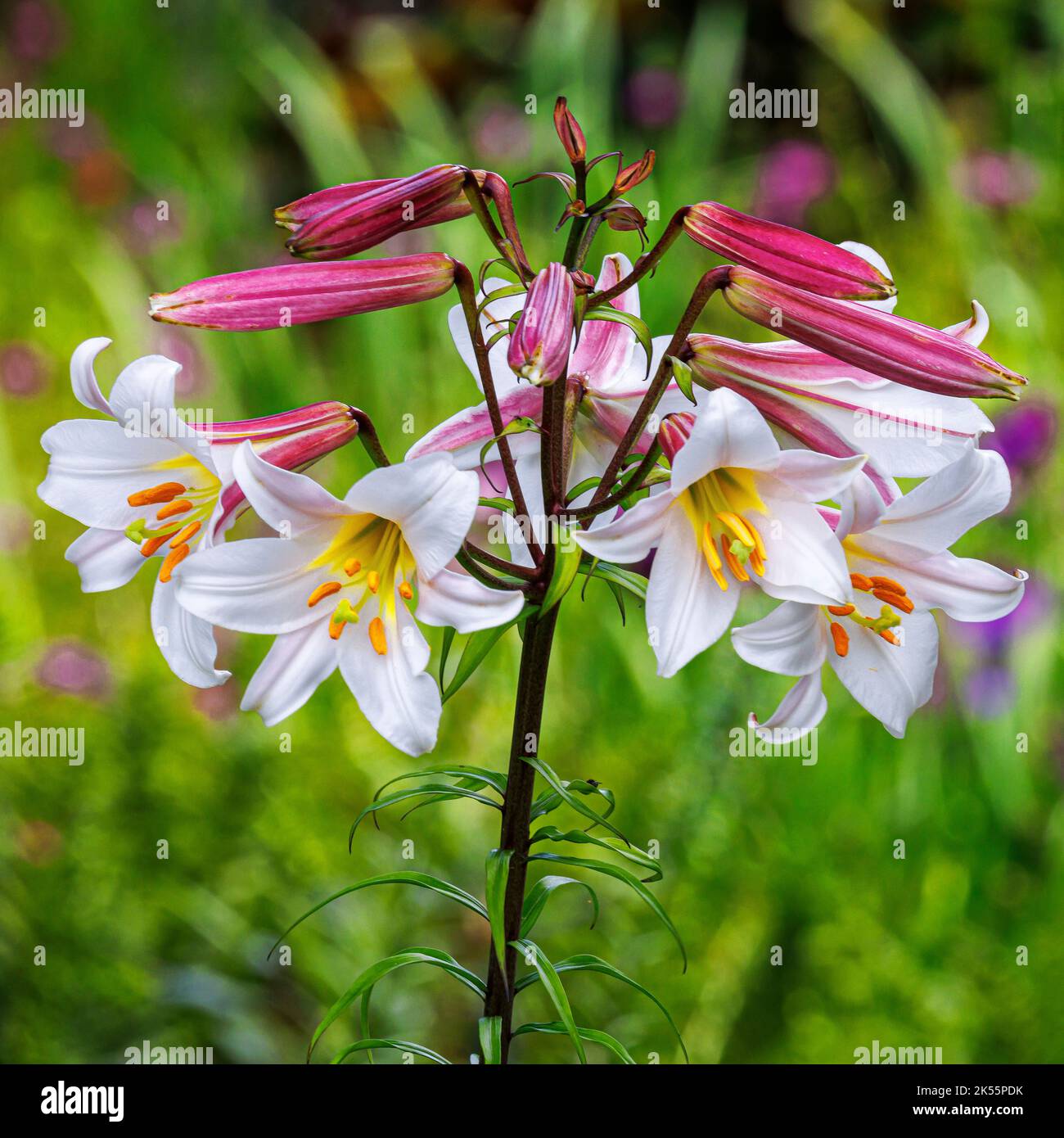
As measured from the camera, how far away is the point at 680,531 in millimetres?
958

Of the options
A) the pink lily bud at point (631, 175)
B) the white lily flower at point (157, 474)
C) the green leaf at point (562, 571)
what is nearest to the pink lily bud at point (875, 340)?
the pink lily bud at point (631, 175)

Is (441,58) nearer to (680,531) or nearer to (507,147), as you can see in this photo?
(507,147)

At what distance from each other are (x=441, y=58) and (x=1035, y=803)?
3.70 m

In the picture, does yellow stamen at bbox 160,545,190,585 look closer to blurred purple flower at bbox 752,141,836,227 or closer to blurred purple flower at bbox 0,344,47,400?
blurred purple flower at bbox 0,344,47,400

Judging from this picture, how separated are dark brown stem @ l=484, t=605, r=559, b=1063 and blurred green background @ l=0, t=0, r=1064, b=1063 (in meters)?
0.92

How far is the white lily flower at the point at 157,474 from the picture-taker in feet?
3.13

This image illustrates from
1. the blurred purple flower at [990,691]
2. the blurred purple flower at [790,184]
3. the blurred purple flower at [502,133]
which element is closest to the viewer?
the blurred purple flower at [990,691]

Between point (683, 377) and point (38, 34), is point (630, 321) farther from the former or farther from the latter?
point (38, 34)

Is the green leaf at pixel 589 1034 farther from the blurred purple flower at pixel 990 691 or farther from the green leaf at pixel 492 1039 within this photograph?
the blurred purple flower at pixel 990 691

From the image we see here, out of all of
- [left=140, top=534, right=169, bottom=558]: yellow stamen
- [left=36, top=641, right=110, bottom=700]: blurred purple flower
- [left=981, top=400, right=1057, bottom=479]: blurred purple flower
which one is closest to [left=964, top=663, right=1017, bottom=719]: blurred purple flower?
[left=981, top=400, right=1057, bottom=479]: blurred purple flower

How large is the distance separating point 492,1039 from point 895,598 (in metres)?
0.49

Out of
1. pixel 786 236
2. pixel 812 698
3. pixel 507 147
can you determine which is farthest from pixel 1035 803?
pixel 507 147

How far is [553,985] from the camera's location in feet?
3.13

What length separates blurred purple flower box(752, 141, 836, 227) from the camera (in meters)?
3.60
